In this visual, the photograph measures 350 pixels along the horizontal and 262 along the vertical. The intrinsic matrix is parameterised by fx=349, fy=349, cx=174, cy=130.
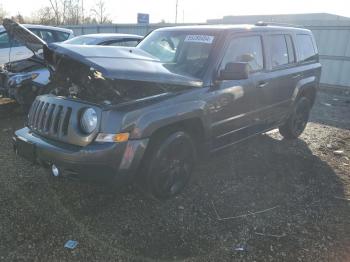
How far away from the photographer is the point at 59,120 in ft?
10.6

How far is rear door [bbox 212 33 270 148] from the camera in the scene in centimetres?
399

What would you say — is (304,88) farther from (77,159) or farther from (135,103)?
(77,159)

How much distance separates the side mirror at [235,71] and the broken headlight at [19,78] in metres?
4.45

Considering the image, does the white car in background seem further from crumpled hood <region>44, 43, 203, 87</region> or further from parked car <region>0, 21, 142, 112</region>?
crumpled hood <region>44, 43, 203, 87</region>

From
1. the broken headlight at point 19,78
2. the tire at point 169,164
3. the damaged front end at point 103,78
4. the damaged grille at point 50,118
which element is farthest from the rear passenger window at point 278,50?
the broken headlight at point 19,78

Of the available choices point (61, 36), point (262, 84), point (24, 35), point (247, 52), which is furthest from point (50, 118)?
point (61, 36)

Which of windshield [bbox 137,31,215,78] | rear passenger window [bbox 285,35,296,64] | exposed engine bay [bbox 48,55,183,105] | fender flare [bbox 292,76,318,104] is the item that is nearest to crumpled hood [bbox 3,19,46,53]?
exposed engine bay [bbox 48,55,183,105]

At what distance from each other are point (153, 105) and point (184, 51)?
1.21 metres

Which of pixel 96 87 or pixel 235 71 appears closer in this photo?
pixel 96 87

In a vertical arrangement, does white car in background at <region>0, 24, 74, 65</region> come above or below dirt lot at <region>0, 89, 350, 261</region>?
above

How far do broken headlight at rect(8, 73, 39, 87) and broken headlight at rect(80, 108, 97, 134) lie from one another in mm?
4224

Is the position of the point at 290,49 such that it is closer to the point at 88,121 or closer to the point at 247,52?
the point at 247,52

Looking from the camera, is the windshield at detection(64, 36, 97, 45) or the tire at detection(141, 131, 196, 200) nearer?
the tire at detection(141, 131, 196, 200)

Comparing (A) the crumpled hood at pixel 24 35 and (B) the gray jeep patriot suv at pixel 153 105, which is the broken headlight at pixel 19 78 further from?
(A) the crumpled hood at pixel 24 35
